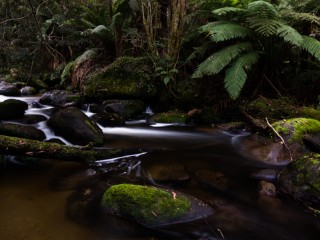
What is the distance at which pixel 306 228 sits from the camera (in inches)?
103

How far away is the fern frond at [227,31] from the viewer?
4598mm

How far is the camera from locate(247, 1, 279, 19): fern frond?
178 inches

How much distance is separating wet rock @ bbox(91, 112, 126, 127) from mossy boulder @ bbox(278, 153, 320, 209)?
3.21m

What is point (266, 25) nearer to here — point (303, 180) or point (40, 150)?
point (303, 180)

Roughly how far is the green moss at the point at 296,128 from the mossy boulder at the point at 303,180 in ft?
2.25

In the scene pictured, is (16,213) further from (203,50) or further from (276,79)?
(276,79)

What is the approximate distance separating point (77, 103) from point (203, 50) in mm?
3054

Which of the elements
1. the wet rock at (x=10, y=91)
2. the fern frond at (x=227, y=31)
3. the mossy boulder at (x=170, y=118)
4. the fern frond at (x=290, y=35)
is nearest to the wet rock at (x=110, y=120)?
the mossy boulder at (x=170, y=118)

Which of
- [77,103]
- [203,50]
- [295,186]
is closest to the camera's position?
[295,186]

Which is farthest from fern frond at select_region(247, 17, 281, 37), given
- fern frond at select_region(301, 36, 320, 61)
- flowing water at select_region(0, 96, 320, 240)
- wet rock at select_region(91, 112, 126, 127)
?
wet rock at select_region(91, 112, 126, 127)

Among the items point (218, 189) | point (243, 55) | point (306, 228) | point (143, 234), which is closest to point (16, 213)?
point (143, 234)

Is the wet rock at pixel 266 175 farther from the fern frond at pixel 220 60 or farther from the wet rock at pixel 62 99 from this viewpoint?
the wet rock at pixel 62 99

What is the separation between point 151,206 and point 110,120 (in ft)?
10.7

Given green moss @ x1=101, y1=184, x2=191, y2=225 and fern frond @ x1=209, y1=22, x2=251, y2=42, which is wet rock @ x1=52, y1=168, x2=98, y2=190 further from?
fern frond @ x1=209, y1=22, x2=251, y2=42
